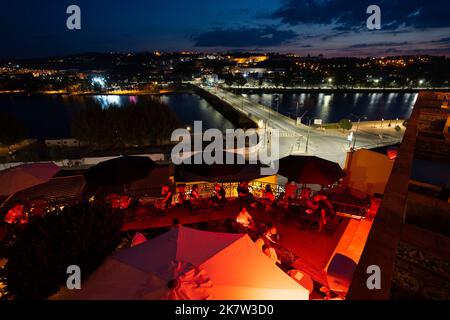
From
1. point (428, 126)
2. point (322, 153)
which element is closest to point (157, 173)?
point (428, 126)

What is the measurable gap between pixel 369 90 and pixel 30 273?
133 meters

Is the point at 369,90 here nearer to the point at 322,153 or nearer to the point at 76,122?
the point at 322,153

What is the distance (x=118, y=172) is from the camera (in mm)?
7430

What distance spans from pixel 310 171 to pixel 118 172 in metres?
5.15

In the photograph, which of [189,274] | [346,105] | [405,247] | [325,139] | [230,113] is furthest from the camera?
[346,105]

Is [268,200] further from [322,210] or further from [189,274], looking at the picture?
[189,274]

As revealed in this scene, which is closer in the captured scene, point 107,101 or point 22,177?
point 22,177

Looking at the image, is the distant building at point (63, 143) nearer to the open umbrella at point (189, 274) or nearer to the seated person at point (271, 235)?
the seated person at point (271, 235)

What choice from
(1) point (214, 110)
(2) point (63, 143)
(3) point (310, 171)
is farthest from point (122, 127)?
(1) point (214, 110)

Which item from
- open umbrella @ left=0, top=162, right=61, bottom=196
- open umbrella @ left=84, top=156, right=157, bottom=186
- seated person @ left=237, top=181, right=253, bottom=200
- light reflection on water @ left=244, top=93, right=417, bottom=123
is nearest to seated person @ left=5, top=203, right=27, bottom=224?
open umbrella @ left=0, top=162, right=61, bottom=196

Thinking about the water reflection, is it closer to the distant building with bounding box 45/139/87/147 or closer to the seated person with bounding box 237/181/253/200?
the distant building with bounding box 45/139/87/147

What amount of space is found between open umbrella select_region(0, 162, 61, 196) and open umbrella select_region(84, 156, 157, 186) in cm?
137

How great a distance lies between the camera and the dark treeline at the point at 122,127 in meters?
34.6

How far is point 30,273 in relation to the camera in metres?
3.86
